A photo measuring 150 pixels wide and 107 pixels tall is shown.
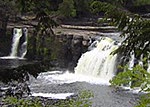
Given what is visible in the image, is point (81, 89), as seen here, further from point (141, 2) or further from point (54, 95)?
point (141, 2)

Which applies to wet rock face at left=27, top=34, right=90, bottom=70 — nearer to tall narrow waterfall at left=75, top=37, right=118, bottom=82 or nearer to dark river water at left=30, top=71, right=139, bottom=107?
tall narrow waterfall at left=75, top=37, right=118, bottom=82

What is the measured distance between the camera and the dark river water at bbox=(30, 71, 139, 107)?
18.2 m

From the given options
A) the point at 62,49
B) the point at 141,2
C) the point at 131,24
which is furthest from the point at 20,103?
the point at 141,2

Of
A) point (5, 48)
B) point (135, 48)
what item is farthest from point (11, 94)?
point (5, 48)

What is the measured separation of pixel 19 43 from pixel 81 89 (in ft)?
42.5

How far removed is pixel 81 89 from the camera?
2053 centimetres

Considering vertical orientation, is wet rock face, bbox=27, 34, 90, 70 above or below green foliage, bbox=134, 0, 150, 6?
below

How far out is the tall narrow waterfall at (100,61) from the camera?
2527 cm

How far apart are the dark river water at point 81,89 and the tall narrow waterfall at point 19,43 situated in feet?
22.5

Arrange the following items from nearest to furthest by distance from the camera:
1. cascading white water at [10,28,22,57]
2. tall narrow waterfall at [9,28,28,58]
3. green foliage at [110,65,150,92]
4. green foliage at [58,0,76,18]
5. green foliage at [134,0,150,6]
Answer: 1. green foliage at [110,65,150,92]
2. tall narrow waterfall at [9,28,28,58]
3. cascading white water at [10,28,22,57]
4. green foliage at [58,0,76,18]
5. green foliage at [134,0,150,6]

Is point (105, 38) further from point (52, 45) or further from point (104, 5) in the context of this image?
point (104, 5)

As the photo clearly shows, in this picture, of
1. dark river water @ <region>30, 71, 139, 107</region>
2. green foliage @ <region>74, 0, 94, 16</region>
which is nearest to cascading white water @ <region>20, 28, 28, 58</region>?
dark river water @ <region>30, 71, 139, 107</region>

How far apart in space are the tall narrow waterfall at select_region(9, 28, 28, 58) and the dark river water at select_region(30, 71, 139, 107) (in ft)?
22.5

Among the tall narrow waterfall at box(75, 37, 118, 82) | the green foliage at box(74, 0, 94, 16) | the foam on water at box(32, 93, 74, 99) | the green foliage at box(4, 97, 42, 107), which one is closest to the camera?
the green foliage at box(4, 97, 42, 107)
